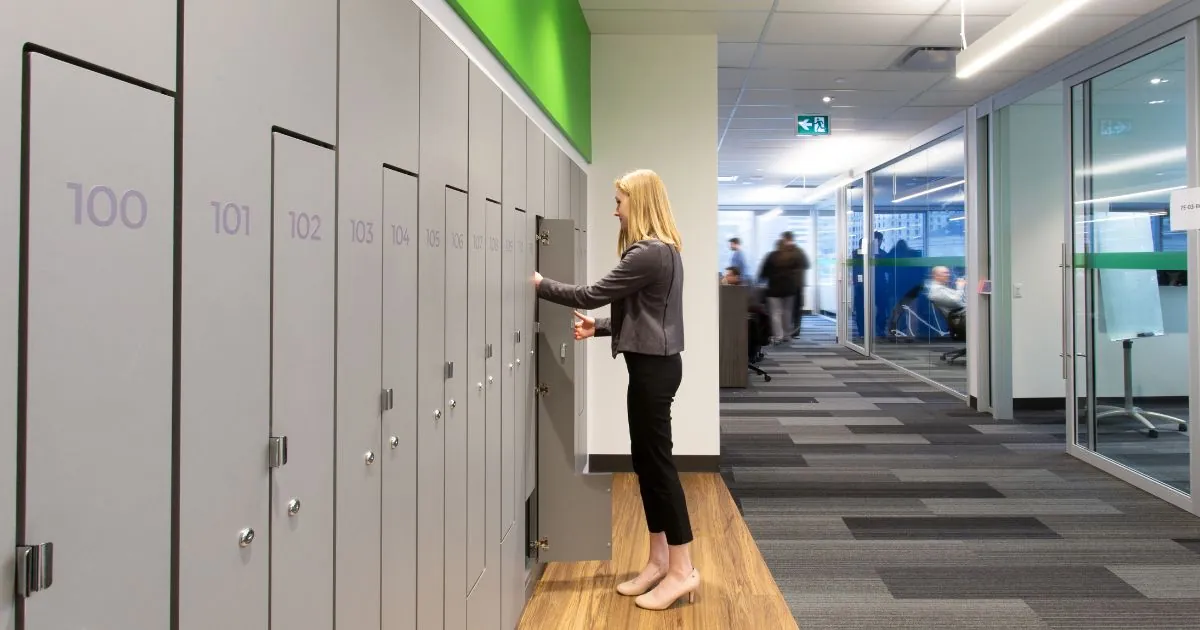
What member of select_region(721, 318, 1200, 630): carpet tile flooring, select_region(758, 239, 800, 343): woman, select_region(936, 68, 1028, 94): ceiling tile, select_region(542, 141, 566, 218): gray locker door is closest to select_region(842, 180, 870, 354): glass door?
select_region(758, 239, 800, 343): woman

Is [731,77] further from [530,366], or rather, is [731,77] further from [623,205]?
[530,366]

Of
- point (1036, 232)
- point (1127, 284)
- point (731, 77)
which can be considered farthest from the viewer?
point (1036, 232)

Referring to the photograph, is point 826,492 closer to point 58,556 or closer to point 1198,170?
point 1198,170

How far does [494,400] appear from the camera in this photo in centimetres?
216

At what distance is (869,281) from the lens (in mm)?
10336

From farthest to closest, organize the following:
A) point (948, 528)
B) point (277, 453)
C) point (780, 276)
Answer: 1. point (780, 276)
2. point (948, 528)
3. point (277, 453)

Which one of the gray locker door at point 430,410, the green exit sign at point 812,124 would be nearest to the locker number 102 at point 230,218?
the gray locker door at point 430,410

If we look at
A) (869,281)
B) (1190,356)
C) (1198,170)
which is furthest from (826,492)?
(869,281)

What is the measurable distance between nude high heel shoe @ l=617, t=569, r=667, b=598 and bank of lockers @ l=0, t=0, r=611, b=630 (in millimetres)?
1131

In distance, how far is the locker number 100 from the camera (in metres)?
0.62

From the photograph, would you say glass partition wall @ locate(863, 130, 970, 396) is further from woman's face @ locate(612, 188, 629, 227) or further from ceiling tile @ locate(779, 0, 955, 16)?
woman's face @ locate(612, 188, 629, 227)

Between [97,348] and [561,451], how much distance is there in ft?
7.44

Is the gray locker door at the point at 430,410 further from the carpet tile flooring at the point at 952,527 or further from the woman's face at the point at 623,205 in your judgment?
the carpet tile flooring at the point at 952,527

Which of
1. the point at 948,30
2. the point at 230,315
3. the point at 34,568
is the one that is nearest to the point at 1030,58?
the point at 948,30
